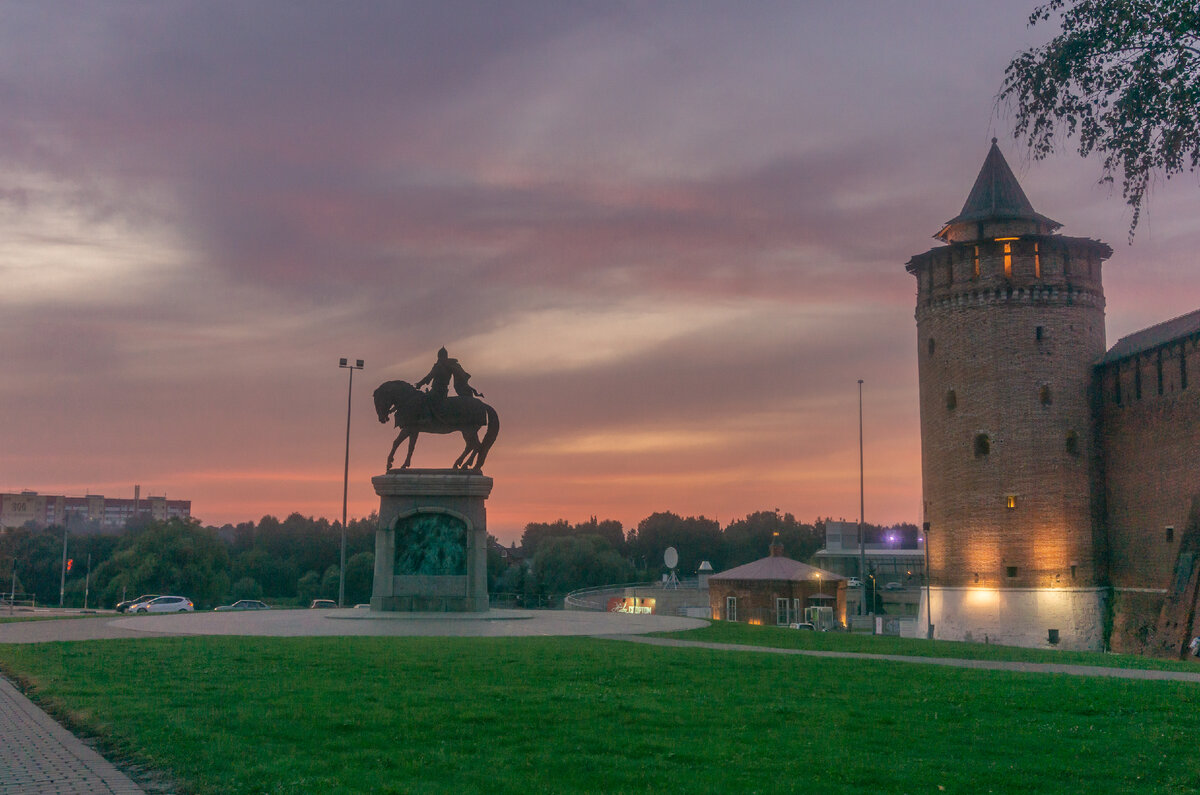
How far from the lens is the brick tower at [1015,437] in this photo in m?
59.7

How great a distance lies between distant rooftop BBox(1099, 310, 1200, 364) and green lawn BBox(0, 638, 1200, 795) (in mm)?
43019

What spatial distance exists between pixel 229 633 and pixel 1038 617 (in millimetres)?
47463

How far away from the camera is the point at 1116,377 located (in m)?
59.8

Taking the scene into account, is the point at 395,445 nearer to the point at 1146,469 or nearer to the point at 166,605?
the point at 166,605

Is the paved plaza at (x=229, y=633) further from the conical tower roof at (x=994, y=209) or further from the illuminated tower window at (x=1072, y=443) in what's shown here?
the conical tower roof at (x=994, y=209)

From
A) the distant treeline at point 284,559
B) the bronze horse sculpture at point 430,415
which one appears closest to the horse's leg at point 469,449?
the bronze horse sculpture at point 430,415

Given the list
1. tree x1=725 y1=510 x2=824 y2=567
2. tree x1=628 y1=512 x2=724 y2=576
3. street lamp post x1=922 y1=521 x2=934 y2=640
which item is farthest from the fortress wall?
tree x1=628 y1=512 x2=724 y2=576

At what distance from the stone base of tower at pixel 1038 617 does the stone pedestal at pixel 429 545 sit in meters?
37.3

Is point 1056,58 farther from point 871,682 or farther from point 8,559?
point 8,559

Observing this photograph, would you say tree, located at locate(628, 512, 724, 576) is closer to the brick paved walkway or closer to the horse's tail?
the horse's tail

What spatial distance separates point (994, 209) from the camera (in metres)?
65.2

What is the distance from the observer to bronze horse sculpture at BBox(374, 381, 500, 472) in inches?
1379

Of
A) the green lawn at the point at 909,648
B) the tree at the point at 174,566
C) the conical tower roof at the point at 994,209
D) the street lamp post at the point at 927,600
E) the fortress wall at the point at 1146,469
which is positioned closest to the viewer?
the green lawn at the point at 909,648

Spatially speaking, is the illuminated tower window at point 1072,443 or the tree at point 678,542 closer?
the illuminated tower window at point 1072,443
